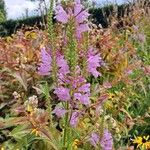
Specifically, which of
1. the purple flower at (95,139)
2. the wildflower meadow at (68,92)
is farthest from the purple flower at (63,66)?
the purple flower at (95,139)

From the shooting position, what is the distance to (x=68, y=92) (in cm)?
213

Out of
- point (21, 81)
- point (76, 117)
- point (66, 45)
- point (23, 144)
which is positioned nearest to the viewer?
point (66, 45)

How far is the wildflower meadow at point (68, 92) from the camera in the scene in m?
2.09

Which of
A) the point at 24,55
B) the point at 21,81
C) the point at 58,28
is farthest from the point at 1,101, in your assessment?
the point at 58,28

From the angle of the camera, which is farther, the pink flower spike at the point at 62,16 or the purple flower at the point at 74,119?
the purple flower at the point at 74,119

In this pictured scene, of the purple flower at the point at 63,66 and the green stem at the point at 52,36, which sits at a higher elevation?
the green stem at the point at 52,36

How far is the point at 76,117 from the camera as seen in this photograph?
2232 mm

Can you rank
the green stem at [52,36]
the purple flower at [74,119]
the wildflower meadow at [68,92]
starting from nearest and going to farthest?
the green stem at [52,36], the wildflower meadow at [68,92], the purple flower at [74,119]

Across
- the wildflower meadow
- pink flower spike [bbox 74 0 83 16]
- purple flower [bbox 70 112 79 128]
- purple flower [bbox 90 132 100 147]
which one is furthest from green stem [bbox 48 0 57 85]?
purple flower [bbox 90 132 100 147]

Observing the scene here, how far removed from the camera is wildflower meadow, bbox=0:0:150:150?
2094mm

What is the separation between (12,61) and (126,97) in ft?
3.23

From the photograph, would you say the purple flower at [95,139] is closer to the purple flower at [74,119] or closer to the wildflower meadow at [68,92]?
the wildflower meadow at [68,92]

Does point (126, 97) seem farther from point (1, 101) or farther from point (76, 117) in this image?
point (76, 117)

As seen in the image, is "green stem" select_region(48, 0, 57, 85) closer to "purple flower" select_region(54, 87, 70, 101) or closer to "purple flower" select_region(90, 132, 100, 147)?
"purple flower" select_region(54, 87, 70, 101)
